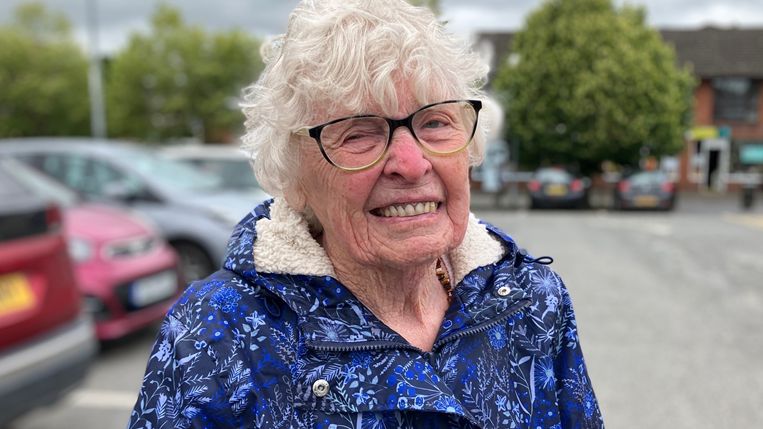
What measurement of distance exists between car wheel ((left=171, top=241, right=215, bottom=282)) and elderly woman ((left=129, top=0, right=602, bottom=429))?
5386 mm

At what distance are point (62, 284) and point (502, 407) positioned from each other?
9.43 feet

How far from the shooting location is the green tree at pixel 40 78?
39.1m

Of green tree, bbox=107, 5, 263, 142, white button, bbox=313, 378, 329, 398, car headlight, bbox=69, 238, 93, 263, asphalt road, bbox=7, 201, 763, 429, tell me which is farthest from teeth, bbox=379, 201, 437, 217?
green tree, bbox=107, 5, 263, 142

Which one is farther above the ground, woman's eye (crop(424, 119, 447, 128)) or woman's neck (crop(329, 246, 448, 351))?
woman's eye (crop(424, 119, 447, 128))

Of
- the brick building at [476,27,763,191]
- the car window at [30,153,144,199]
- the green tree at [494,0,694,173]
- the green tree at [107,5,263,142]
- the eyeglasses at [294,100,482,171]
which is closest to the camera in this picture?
the eyeglasses at [294,100,482,171]

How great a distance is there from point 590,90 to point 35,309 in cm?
2348

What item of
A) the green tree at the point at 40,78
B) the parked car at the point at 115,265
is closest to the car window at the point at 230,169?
the parked car at the point at 115,265

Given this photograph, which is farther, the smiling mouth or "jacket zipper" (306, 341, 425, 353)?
the smiling mouth

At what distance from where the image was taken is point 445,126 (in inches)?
54.2

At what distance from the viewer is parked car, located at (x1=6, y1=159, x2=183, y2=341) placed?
4.86 m

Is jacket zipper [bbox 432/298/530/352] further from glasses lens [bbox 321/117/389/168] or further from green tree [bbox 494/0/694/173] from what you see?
green tree [bbox 494/0/694/173]

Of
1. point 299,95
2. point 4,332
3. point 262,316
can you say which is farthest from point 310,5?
point 4,332

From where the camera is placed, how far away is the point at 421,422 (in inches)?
49.1

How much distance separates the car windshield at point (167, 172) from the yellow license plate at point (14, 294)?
12.7ft
